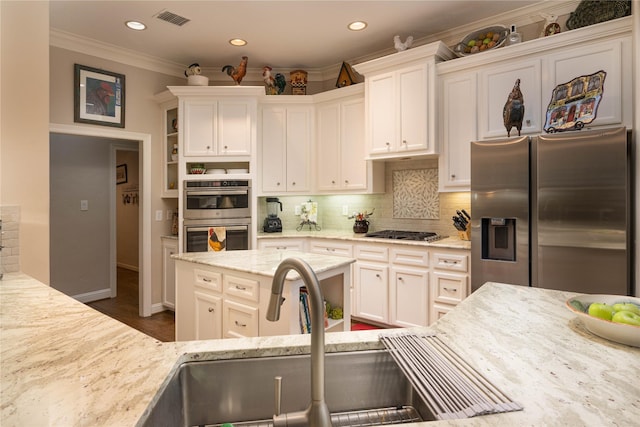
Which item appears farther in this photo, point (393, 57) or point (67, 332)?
point (393, 57)

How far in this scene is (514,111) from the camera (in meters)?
2.80

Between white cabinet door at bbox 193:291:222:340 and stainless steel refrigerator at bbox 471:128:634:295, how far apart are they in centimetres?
194

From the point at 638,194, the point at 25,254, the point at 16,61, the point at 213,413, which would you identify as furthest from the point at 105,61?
the point at 638,194

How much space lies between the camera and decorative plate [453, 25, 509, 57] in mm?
3195

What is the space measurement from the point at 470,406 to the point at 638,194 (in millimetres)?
2398

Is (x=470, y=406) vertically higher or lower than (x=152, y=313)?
higher

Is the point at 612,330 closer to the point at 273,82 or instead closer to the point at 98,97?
the point at 273,82

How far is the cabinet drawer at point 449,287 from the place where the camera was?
304cm

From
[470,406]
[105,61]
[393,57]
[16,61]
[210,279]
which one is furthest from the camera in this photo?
[105,61]

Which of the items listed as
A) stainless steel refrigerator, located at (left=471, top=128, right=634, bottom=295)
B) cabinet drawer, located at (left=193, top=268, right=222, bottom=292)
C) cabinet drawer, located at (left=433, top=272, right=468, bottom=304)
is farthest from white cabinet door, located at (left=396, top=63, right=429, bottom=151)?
cabinet drawer, located at (left=193, top=268, right=222, bottom=292)

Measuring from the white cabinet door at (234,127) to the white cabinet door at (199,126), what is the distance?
0.09m

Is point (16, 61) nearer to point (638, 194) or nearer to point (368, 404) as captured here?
point (368, 404)

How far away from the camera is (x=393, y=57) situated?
352cm

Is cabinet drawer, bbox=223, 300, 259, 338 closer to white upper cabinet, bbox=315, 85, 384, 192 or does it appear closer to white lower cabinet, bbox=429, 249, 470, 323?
white lower cabinet, bbox=429, 249, 470, 323
